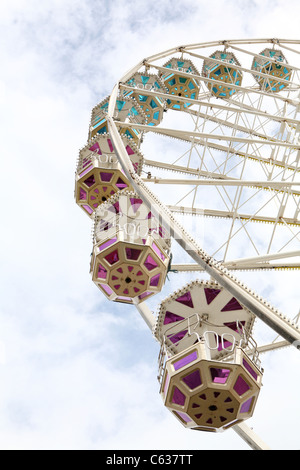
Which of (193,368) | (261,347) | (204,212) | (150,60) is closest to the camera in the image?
(193,368)

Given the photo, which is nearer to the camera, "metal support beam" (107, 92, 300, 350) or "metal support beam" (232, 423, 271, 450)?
"metal support beam" (107, 92, 300, 350)

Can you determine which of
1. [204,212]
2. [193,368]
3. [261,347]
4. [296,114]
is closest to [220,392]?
[193,368]

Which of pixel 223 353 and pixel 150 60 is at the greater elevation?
pixel 150 60

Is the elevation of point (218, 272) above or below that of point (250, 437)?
above

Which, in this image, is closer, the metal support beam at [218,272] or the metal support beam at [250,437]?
the metal support beam at [218,272]

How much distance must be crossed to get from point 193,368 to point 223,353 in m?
2.80

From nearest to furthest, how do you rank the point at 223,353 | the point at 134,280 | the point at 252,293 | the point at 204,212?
the point at 252,293 → the point at 223,353 → the point at 134,280 → the point at 204,212

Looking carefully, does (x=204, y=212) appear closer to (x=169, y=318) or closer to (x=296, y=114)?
(x=296, y=114)

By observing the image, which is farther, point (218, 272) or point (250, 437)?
point (250, 437)
